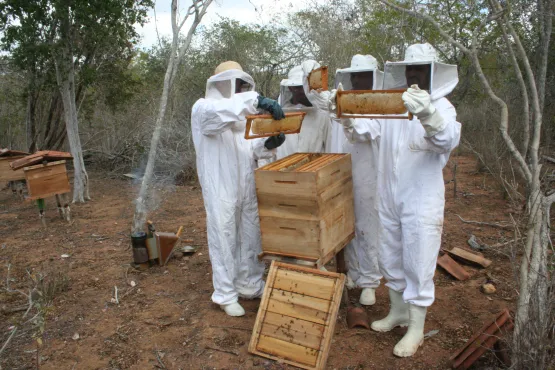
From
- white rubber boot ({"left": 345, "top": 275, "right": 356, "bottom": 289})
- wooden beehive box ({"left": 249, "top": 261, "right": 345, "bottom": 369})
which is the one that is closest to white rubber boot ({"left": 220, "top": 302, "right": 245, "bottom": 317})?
wooden beehive box ({"left": 249, "top": 261, "right": 345, "bottom": 369})

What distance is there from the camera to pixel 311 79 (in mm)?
3215

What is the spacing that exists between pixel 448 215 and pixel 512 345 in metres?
4.01

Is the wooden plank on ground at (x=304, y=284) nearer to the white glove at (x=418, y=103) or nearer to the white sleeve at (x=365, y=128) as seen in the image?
the white sleeve at (x=365, y=128)

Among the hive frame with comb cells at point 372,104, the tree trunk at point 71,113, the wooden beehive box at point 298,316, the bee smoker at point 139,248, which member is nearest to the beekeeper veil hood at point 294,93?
the hive frame with comb cells at point 372,104

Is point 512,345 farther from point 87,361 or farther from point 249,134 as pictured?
point 87,361

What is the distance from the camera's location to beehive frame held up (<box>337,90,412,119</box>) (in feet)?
8.64

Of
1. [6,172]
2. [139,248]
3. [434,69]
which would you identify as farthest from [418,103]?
[6,172]

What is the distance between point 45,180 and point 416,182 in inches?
215

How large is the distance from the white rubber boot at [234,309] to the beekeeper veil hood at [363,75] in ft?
6.22

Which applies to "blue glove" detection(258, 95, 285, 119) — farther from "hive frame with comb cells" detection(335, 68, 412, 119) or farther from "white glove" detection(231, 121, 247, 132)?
"hive frame with comb cells" detection(335, 68, 412, 119)

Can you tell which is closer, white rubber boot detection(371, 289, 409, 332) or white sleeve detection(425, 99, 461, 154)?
white sleeve detection(425, 99, 461, 154)

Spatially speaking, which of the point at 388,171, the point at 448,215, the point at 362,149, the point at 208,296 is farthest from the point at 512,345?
the point at 448,215

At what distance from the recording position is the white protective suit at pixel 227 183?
3238mm

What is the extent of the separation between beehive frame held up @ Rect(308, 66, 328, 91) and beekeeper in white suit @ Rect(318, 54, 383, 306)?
0.35ft
